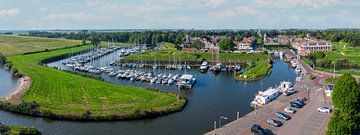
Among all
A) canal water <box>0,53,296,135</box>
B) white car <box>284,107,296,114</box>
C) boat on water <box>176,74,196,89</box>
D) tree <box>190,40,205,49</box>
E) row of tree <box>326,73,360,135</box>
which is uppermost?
tree <box>190,40,205,49</box>

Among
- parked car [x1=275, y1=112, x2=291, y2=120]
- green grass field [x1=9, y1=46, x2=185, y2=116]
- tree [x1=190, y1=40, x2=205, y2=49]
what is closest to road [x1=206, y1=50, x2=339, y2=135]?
parked car [x1=275, y1=112, x2=291, y2=120]

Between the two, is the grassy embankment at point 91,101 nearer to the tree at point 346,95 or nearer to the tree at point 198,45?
the tree at point 346,95

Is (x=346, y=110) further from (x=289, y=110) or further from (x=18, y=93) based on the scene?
(x=18, y=93)

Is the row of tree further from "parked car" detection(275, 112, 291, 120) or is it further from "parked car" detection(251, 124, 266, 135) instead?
"parked car" detection(251, 124, 266, 135)

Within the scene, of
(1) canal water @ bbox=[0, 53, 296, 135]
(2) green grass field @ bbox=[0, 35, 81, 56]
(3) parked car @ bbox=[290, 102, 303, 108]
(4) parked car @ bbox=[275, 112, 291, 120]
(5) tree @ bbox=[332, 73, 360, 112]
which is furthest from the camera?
(2) green grass field @ bbox=[0, 35, 81, 56]

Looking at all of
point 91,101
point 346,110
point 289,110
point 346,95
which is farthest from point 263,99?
point 91,101

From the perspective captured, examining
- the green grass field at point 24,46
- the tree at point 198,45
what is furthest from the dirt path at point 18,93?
the tree at point 198,45

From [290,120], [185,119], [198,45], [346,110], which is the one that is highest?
[198,45]
